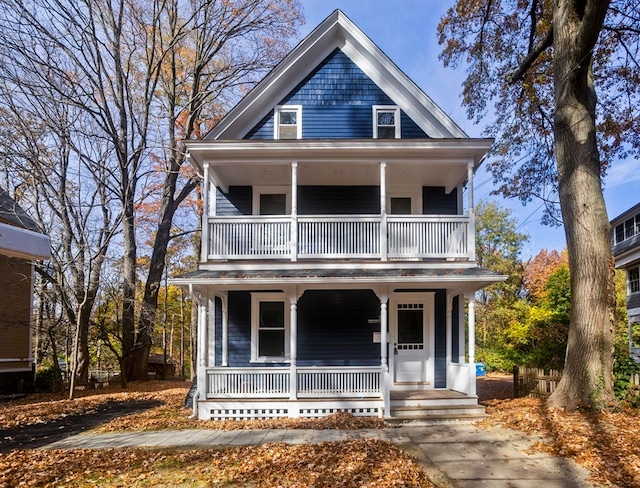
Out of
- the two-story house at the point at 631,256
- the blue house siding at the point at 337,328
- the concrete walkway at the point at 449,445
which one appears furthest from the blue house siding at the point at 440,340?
the two-story house at the point at 631,256

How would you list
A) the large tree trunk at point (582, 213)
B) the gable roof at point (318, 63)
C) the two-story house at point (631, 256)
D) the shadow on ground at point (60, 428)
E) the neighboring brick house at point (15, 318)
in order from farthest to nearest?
the two-story house at point (631, 256) → the neighboring brick house at point (15, 318) → the gable roof at point (318, 63) → the large tree trunk at point (582, 213) → the shadow on ground at point (60, 428)

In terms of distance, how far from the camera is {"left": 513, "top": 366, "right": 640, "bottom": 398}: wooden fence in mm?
→ 10109

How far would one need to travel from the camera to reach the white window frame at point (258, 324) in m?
11.2

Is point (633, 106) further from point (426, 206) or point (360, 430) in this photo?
point (360, 430)

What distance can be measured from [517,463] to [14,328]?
17.9 metres

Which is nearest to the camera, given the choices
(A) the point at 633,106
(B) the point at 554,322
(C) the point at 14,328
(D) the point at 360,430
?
(D) the point at 360,430

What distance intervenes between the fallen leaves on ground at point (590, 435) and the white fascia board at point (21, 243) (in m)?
6.62

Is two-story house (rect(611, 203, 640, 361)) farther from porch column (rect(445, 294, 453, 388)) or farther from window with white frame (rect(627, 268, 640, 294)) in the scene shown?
porch column (rect(445, 294, 453, 388))

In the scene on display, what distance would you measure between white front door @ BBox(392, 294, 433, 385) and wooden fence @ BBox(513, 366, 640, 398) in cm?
252

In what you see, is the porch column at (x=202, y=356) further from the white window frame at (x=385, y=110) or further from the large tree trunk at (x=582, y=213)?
the large tree trunk at (x=582, y=213)

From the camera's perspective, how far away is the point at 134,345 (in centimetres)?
1658

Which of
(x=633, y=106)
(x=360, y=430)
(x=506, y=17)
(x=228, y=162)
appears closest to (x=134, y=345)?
(x=228, y=162)

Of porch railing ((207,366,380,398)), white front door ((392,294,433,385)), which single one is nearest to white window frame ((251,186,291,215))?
white front door ((392,294,433,385))

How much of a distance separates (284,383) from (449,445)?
4.01 m
